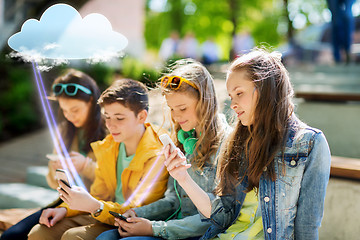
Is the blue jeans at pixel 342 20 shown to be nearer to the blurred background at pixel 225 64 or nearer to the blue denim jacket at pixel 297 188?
the blurred background at pixel 225 64

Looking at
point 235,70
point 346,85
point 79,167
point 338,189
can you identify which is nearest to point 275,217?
point 235,70

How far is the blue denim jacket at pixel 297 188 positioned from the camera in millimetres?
1636

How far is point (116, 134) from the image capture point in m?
2.23

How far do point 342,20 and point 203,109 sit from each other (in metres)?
4.74

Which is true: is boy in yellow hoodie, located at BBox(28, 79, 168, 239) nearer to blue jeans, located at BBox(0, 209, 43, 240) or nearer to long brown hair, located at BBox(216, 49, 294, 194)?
blue jeans, located at BBox(0, 209, 43, 240)

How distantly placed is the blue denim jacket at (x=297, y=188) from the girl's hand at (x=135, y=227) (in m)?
0.62

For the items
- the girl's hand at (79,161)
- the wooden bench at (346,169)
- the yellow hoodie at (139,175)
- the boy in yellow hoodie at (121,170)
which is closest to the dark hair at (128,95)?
the boy in yellow hoodie at (121,170)

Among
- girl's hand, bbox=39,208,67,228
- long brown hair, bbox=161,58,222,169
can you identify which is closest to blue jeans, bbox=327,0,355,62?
long brown hair, bbox=161,58,222,169

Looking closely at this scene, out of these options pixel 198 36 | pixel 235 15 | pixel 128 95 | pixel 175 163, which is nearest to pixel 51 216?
pixel 128 95

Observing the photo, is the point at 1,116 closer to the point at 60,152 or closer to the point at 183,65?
the point at 60,152

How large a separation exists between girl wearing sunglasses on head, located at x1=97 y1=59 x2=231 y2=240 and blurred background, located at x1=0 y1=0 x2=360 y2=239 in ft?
0.63

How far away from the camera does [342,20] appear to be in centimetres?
588

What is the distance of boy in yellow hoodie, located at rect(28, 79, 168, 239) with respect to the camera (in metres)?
2.18

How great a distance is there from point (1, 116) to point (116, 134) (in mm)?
6562
